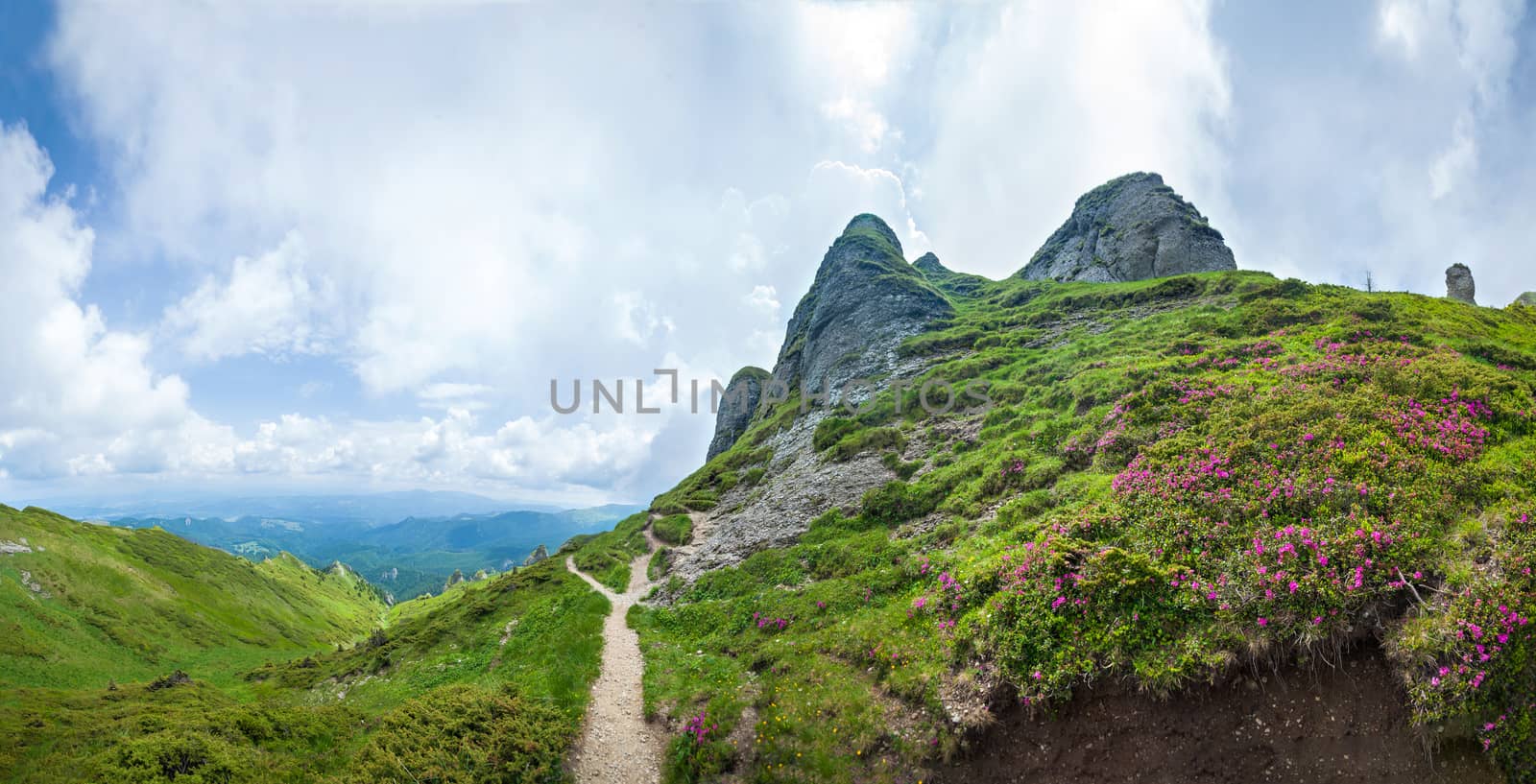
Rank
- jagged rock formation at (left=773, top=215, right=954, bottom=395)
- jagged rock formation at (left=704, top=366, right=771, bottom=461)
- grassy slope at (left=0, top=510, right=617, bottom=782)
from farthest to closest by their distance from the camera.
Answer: jagged rock formation at (left=704, top=366, right=771, bottom=461)
jagged rock formation at (left=773, top=215, right=954, bottom=395)
grassy slope at (left=0, top=510, right=617, bottom=782)

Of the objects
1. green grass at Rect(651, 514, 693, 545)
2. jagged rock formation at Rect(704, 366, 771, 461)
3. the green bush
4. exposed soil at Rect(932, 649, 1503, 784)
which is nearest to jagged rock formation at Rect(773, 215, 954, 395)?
jagged rock formation at Rect(704, 366, 771, 461)

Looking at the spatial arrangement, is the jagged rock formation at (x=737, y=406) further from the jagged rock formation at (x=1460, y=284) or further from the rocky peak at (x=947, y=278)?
the jagged rock formation at (x=1460, y=284)

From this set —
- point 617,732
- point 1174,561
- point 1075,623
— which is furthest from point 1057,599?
point 617,732

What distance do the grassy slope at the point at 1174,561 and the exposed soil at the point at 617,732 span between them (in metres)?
0.94

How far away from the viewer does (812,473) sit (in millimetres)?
45438

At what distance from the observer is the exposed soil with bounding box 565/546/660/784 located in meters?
15.7

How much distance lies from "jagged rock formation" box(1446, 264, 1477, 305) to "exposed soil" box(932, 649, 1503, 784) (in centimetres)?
6969

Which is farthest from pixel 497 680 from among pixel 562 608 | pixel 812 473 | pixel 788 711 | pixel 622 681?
pixel 812 473

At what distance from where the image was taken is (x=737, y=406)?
117 meters

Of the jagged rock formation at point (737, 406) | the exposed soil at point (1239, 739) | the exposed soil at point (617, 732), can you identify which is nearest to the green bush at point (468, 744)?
the exposed soil at point (617, 732)

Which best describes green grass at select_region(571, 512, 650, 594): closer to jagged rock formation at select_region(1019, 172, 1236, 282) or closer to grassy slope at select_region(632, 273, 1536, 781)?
grassy slope at select_region(632, 273, 1536, 781)

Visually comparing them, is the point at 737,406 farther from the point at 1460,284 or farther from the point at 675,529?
the point at 1460,284

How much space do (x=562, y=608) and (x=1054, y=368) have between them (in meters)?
40.6

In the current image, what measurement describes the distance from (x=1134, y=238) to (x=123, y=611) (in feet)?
491
